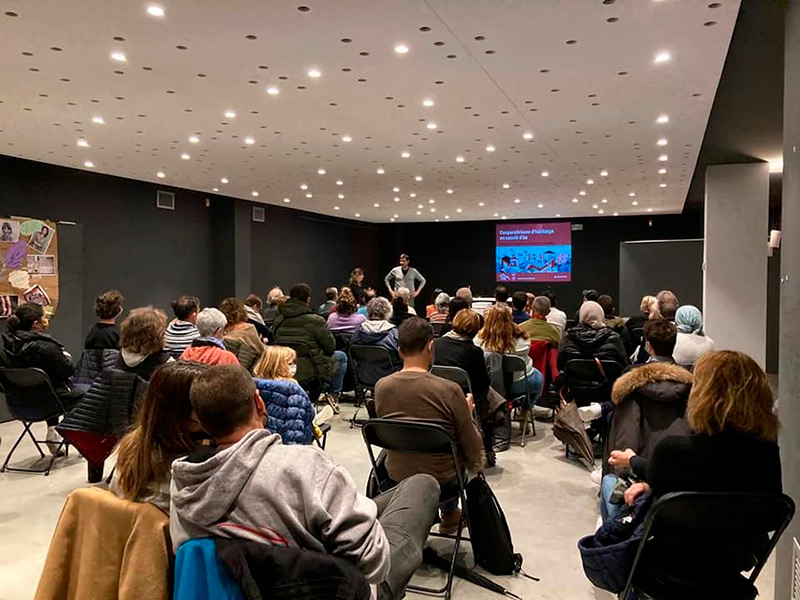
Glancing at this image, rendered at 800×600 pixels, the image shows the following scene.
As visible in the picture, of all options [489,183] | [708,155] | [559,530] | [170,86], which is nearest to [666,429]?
Answer: [559,530]

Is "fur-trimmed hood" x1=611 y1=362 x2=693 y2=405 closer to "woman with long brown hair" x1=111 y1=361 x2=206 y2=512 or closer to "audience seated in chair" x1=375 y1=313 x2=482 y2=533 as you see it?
"audience seated in chair" x1=375 y1=313 x2=482 y2=533

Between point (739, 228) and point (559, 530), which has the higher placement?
point (739, 228)

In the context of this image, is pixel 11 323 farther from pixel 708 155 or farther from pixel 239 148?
pixel 708 155

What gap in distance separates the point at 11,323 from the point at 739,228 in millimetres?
9179

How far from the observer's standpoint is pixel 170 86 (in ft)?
16.0

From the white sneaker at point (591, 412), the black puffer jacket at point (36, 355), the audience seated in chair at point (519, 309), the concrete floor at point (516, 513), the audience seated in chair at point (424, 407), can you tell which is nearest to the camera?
the audience seated in chair at point (424, 407)

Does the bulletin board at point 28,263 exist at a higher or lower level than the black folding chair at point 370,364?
higher

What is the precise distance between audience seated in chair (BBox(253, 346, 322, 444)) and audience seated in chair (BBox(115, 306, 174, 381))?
2.75ft

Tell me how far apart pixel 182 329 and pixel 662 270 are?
10.2 m

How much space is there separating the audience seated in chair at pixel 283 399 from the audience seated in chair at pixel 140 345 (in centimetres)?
84

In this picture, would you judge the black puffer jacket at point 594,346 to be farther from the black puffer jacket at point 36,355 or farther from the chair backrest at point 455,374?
the black puffer jacket at point 36,355

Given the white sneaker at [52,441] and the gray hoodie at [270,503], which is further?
the white sneaker at [52,441]

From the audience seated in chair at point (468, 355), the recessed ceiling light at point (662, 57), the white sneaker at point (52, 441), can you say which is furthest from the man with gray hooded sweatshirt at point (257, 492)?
the white sneaker at point (52, 441)

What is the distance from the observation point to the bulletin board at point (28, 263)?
7.09 m
